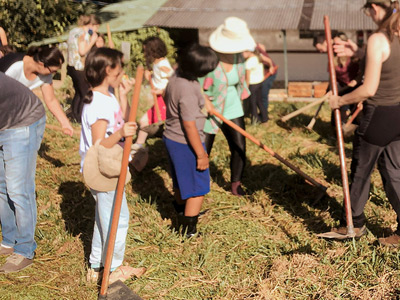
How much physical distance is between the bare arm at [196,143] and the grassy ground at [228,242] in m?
0.70

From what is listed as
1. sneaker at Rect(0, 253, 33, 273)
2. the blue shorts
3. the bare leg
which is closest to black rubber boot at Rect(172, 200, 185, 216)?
the blue shorts

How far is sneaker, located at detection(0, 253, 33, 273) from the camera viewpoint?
3.82m

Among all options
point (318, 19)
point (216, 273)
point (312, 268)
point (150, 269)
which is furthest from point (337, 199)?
point (318, 19)

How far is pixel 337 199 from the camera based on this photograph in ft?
16.2

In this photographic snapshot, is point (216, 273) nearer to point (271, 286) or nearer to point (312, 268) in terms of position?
point (271, 286)

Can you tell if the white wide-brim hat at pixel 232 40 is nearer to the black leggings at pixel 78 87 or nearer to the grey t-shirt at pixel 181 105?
the grey t-shirt at pixel 181 105

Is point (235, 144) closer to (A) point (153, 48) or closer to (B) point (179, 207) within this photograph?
(B) point (179, 207)

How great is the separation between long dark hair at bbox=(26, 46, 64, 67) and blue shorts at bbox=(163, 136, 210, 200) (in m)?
1.05

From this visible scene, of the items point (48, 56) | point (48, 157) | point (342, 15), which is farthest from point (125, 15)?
point (48, 56)

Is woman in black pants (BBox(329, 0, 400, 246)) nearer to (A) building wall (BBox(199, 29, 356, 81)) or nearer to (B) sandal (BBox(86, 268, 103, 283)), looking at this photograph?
(B) sandal (BBox(86, 268, 103, 283))

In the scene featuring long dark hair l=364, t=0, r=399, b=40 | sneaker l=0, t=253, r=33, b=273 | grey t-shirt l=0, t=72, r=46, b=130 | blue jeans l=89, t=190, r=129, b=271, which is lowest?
sneaker l=0, t=253, r=33, b=273

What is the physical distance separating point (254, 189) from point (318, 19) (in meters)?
6.57

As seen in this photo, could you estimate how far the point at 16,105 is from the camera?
3559 millimetres

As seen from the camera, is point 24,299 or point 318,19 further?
point 318,19
